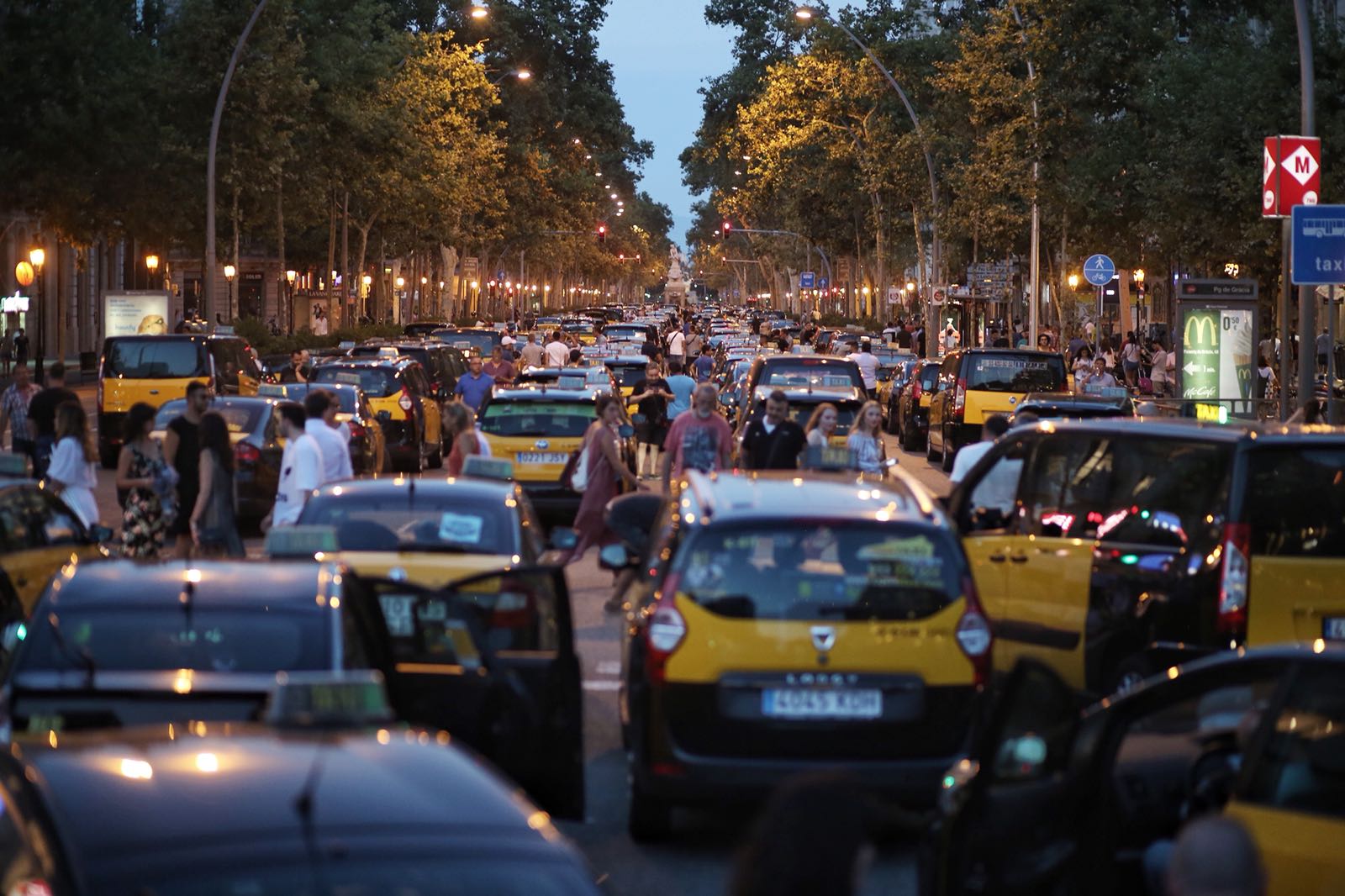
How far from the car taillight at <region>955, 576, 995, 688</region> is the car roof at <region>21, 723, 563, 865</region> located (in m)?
4.66

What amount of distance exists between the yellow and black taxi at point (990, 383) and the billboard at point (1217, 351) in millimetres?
1840

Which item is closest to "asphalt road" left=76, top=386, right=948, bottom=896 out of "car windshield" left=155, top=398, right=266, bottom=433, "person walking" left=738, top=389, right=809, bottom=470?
"person walking" left=738, top=389, right=809, bottom=470

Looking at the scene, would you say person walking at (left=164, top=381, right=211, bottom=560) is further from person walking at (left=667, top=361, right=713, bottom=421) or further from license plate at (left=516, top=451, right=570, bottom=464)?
person walking at (left=667, top=361, right=713, bottom=421)

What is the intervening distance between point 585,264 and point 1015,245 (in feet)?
373

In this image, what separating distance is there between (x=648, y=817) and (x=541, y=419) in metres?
13.6

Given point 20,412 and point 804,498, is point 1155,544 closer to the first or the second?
point 804,498

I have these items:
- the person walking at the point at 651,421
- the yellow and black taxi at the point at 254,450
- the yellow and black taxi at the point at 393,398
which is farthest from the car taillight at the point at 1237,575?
the yellow and black taxi at the point at 393,398

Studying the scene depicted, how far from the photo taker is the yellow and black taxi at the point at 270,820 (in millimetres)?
3711

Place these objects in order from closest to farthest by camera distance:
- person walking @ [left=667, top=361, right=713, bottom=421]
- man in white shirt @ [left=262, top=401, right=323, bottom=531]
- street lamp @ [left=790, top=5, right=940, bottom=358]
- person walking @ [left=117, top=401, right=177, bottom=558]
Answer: man in white shirt @ [left=262, top=401, right=323, bottom=531] < person walking @ [left=117, top=401, right=177, bottom=558] < person walking @ [left=667, top=361, right=713, bottom=421] < street lamp @ [left=790, top=5, right=940, bottom=358]

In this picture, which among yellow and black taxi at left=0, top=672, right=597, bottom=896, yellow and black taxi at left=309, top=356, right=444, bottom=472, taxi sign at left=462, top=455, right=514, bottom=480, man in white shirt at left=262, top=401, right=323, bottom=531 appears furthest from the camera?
yellow and black taxi at left=309, top=356, right=444, bottom=472

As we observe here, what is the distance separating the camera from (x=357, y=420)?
25.2m

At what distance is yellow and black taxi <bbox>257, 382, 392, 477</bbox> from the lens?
81.6ft

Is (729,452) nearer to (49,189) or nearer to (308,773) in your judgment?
(308,773)

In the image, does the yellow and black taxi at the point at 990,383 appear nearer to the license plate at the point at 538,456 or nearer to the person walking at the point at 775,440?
the license plate at the point at 538,456
